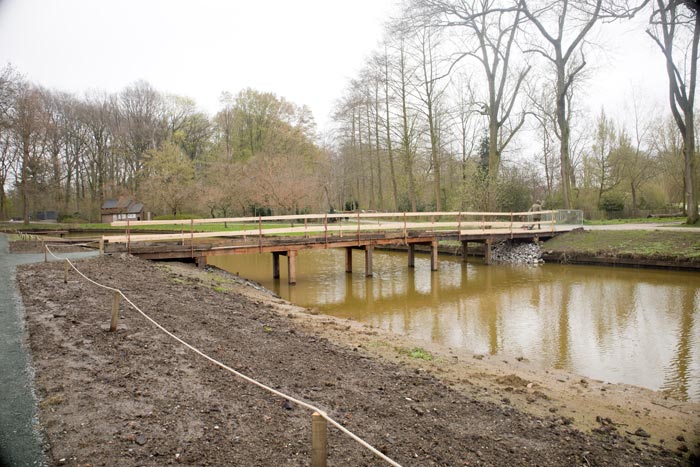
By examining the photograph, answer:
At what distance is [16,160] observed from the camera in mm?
39281

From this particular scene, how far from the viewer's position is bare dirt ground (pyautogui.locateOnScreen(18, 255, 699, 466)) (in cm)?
340

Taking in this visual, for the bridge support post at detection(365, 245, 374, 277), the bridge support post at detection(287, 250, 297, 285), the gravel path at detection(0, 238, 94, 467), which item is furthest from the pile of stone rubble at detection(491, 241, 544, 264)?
the gravel path at detection(0, 238, 94, 467)

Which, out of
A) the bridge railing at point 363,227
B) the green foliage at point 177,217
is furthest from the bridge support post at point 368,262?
the green foliage at point 177,217

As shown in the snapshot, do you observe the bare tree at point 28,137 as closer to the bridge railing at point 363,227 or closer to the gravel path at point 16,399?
the bridge railing at point 363,227

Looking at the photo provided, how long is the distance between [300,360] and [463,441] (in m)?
2.46

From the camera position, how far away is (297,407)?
4.12 m

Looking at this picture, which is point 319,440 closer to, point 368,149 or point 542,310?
point 542,310

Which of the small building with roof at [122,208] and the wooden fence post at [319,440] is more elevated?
the small building with roof at [122,208]

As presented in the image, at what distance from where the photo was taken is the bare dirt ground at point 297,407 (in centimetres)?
340

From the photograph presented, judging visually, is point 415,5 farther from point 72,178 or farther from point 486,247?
point 72,178

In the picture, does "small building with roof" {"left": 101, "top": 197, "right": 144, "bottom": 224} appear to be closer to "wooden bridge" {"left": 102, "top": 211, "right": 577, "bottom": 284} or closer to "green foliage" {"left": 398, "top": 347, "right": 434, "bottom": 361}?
"wooden bridge" {"left": 102, "top": 211, "right": 577, "bottom": 284}

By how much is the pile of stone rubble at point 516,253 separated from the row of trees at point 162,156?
1495cm

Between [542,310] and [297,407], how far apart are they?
30.2 ft

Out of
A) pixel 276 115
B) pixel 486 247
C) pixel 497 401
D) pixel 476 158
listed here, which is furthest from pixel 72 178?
pixel 497 401
